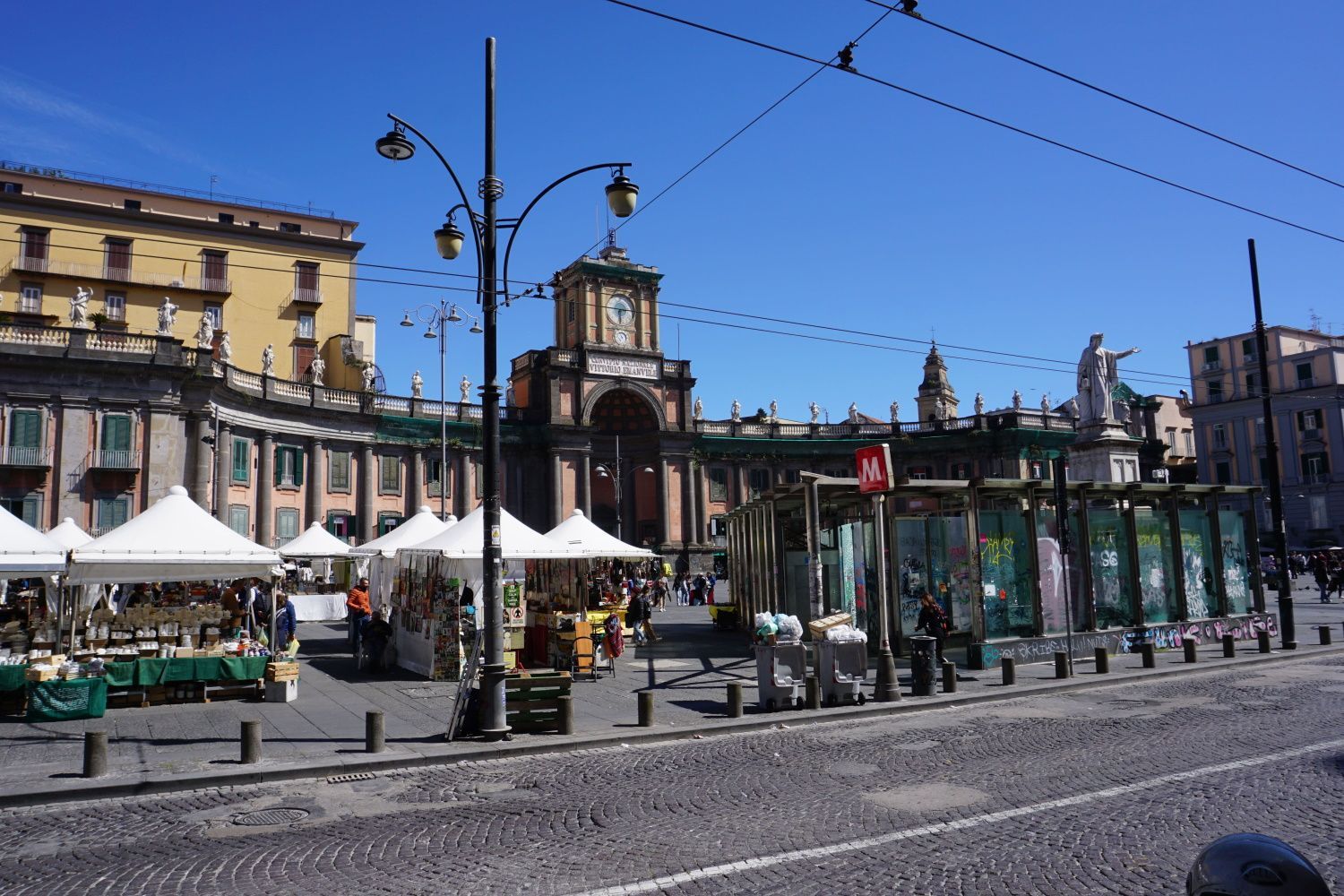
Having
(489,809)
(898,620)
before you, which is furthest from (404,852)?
(898,620)

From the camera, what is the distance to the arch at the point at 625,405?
5184cm

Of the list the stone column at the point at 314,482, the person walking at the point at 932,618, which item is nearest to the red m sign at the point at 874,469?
the person walking at the point at 932,618

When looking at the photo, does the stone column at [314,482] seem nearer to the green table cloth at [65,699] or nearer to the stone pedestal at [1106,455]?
the green table cloth at [65,699]

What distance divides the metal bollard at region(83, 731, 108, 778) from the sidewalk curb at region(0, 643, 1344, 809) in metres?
0.32

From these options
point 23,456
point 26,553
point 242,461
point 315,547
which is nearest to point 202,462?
point 242,461

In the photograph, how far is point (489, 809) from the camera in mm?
8539

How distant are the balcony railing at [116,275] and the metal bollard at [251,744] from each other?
41914 mm

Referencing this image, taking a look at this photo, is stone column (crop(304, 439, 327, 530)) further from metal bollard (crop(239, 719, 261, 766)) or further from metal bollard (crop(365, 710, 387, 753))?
metal bollard (crop(239, 719, 261, 766))

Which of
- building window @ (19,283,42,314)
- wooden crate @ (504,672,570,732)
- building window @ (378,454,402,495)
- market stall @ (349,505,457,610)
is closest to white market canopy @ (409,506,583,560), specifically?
market stall @ (349,505,457,610)

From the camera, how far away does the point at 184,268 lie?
46.2 m

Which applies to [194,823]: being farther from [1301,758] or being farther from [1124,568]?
[1124,568]

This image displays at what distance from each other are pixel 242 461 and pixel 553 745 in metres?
32.8

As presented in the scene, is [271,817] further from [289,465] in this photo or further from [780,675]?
[289,465]

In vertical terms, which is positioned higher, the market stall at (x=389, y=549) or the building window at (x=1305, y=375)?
the building window at (x=1305, y=375)
